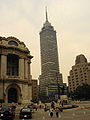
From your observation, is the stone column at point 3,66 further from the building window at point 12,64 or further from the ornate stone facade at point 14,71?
the building window at point 12,64

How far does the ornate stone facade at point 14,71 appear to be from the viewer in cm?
6348

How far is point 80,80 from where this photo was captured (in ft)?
494

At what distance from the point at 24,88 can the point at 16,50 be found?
13.4 metres

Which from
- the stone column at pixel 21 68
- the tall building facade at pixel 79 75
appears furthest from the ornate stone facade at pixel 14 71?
the tall building facade at pixel 79 75

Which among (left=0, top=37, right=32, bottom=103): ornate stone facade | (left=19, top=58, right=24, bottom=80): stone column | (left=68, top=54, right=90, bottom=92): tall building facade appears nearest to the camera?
(left=0, top=37, right=32, bottom=103): ornate stone facade

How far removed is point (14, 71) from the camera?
70938 millimetres

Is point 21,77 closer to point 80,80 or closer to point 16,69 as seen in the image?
point 16,69

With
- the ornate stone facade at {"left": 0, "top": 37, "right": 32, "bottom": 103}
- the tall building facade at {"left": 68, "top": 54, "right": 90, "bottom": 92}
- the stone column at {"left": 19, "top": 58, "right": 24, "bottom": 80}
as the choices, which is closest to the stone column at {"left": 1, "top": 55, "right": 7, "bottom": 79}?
the ornate stone facade at {"left": 0, "top": 37, "right": 32, "bottom": 103}

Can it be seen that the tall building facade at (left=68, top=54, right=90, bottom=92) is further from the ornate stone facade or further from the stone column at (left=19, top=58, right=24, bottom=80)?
the stone column at (left=19, top=58, right=24, bottom=80)

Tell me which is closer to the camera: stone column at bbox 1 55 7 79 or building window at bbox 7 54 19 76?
stone column at bbox 1 55 7 79

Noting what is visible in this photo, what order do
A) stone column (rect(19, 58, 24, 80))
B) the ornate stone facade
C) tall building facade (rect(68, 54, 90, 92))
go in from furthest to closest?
1. tall building facade (rect(68, 54, 90, 92))
2. stone column (rect(19, 58, 24, 80))
3. the ornate stone facade

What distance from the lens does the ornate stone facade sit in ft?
208

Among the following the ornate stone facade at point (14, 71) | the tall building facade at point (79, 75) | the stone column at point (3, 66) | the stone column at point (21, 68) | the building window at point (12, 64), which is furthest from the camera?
the tall building facade at point (79, 75)

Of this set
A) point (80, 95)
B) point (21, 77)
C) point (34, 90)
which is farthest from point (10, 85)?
point (34, 90)
